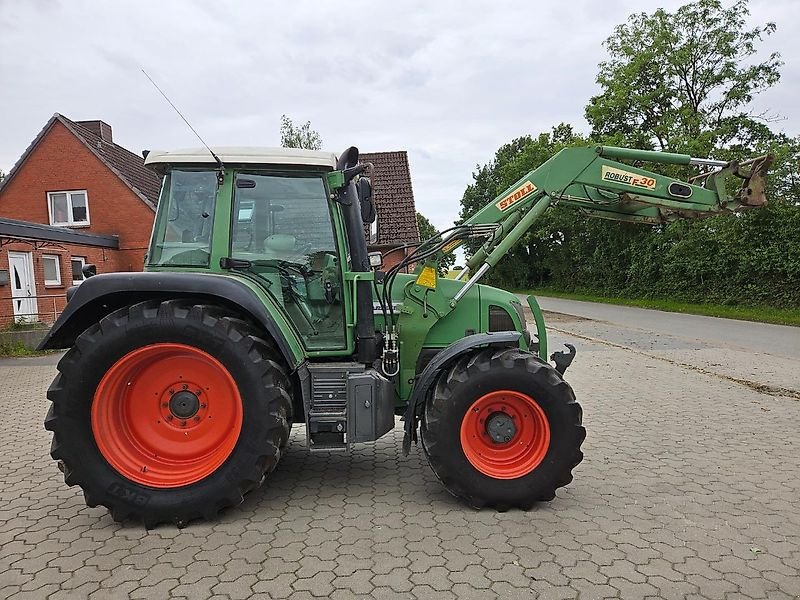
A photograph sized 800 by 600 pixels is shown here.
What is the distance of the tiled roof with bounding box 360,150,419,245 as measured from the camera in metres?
18.3

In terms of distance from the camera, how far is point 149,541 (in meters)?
3.54

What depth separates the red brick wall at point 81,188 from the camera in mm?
20047

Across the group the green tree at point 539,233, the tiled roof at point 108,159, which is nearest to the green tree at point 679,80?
the green tree at point 539,233

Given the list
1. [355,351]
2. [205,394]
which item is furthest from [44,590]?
[355,351]

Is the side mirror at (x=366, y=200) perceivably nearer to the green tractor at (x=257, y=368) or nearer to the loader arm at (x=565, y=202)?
the green tractor at (x=257, y=368)

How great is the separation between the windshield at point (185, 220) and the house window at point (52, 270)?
51.8 feet

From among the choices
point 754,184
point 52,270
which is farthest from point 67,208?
point 754,184

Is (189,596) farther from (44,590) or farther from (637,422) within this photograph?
(637,422)

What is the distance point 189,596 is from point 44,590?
2.52 feet

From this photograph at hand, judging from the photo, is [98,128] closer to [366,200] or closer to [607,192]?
[366,200]

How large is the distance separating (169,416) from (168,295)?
2.65 feet

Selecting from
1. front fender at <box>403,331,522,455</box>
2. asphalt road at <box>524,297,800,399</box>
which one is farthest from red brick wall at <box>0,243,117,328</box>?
front fender at <box>403,331,522,455</box>

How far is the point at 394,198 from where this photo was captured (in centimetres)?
1977

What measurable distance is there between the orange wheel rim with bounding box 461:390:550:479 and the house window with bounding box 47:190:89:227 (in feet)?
66.7
